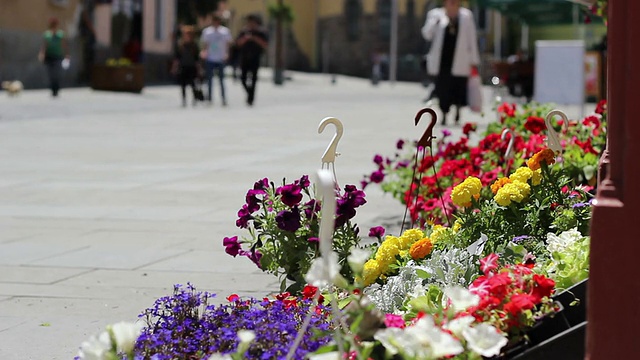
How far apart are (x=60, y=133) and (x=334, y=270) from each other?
48.4 feet

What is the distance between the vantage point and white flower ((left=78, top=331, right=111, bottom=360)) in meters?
2.64

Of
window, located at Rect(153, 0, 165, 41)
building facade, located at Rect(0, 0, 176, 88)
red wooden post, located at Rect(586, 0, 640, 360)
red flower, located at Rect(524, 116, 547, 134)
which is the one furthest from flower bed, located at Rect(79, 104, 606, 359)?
window, located at Rect(153, 0, 165, 41)

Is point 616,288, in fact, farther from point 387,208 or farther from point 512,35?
point 512,35

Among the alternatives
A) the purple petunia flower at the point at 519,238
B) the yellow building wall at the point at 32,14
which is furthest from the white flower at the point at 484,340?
the yellow building wall at the point at 32,14

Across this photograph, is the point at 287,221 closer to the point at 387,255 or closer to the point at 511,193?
the point at 387,255

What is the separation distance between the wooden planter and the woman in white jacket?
1540 centimetres

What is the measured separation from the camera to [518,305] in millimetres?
3166

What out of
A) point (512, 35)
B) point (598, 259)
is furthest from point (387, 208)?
point (512, 35)

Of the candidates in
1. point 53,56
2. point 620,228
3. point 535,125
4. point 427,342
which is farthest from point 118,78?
point 427,342

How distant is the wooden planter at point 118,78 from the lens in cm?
3148

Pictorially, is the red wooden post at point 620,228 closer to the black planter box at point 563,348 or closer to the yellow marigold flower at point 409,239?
the black planter box at point 563,348

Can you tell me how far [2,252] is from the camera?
7.14 metres

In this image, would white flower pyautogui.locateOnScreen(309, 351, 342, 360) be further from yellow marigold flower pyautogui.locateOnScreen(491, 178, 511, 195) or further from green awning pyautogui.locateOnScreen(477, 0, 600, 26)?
green awning pyautogui.locateOnScreen(477, 0, 600, 26)

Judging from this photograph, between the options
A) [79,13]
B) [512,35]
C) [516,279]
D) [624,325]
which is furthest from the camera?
[512,35]
